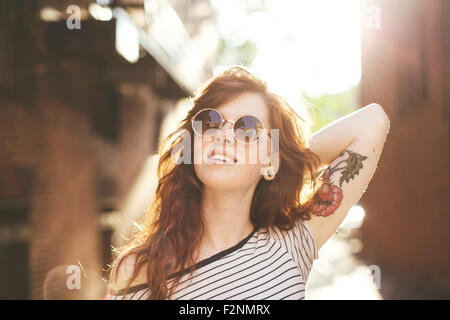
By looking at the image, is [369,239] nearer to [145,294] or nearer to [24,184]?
[24,184]

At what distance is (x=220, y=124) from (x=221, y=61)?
2275cm

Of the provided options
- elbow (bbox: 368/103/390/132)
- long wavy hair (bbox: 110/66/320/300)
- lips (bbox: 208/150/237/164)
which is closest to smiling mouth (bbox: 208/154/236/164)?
lips (bbox: 208/150/237/164)

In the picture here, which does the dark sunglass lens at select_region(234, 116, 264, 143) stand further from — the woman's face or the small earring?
the small earring

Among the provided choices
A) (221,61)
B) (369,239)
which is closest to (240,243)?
(369,239)

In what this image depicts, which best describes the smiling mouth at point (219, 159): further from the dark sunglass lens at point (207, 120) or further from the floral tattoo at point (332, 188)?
the floral tattoo at point (332, 188)

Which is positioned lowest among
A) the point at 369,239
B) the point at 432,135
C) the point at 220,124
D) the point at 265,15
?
the point at 369,239

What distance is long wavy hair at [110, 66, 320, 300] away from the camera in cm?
188

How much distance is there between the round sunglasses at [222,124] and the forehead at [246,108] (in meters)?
0.04

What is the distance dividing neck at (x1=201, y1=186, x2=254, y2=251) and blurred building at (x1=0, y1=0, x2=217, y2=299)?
338 centimetres

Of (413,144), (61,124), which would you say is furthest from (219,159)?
(413,144)

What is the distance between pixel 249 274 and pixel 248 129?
0.59 meters

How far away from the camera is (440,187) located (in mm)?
8852

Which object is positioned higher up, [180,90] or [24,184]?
[180,90]

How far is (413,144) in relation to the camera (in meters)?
10.4
